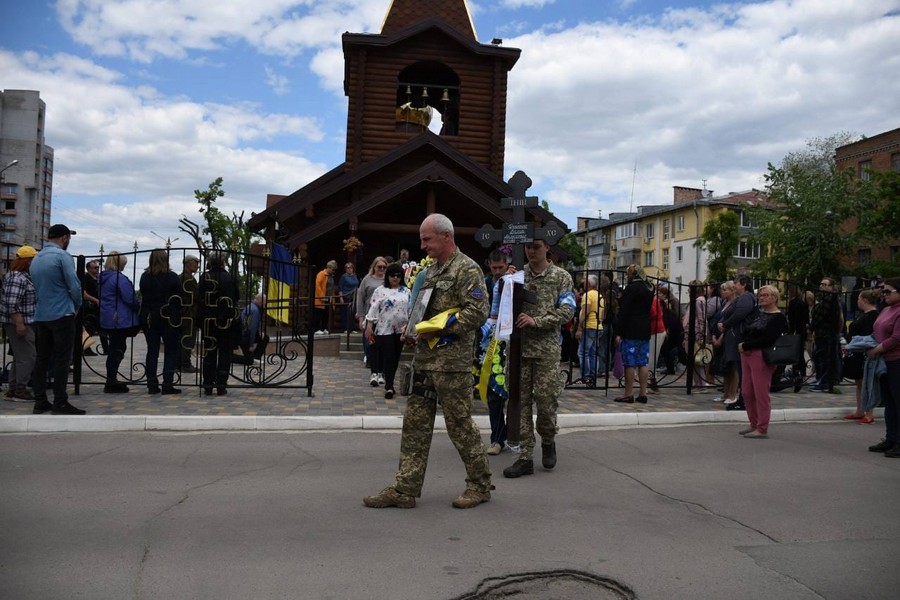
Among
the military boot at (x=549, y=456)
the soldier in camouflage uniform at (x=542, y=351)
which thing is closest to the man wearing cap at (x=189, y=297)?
the soldier in camouflage uniform at (x=542, y=351)

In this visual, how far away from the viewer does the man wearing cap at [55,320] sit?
8188 millimetres

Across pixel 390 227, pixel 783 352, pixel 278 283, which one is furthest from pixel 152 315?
pixel 390 227

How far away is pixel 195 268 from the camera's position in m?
10.4

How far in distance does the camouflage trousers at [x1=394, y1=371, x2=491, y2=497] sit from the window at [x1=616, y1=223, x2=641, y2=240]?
261 ft

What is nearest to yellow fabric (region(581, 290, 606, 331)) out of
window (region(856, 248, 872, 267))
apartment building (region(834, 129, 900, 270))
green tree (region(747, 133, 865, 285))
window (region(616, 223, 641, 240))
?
green tree (region(747, 133, 865, 285))

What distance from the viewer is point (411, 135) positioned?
75.9 feet

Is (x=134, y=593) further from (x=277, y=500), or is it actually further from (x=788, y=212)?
(x=788, y=212)

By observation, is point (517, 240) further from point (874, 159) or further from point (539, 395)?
point (874, 159)

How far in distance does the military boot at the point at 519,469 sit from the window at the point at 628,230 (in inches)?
3086

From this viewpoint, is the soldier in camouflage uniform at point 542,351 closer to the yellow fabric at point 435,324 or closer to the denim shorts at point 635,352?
the yellow fabric at point 435,324

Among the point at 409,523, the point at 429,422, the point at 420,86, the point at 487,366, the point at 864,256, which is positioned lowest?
the point at 409,523

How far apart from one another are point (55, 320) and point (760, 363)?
791cm

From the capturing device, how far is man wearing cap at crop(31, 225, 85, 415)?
26.9ft

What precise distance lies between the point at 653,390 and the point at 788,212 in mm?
37436
